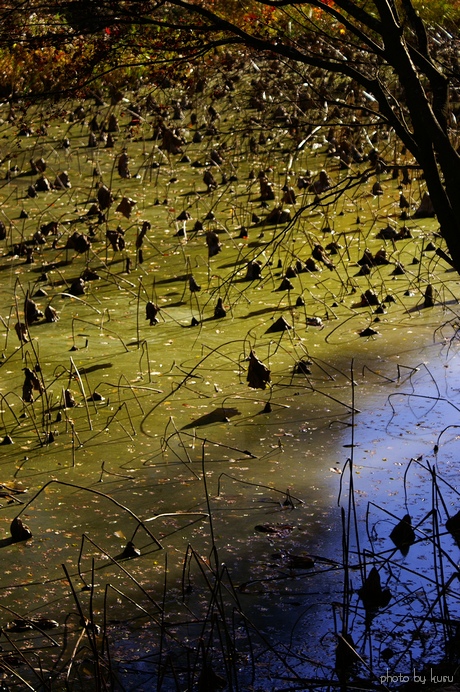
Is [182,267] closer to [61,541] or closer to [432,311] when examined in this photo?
[432,311]

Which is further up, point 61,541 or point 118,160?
point 118,160

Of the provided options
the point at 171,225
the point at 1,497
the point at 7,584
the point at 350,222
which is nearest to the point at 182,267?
the point at 171,225

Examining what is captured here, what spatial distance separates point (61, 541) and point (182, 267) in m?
3.52

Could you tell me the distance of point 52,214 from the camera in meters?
7.71

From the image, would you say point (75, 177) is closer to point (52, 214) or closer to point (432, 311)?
point (52, 214)

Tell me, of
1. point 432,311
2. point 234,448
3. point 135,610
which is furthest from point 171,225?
point 135,610

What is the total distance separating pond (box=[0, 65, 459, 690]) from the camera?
253 cm

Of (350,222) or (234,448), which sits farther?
(350,222)

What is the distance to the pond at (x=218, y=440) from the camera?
99.5 inches

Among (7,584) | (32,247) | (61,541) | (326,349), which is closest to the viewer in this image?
(7,584)

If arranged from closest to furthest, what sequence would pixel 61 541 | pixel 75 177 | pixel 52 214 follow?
pixel 61 541
pixel 52 214
pixel 75 177

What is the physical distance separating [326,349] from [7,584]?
7.69ft

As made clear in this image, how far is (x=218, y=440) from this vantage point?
3.91 metres

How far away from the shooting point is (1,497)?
3512 millimetres
